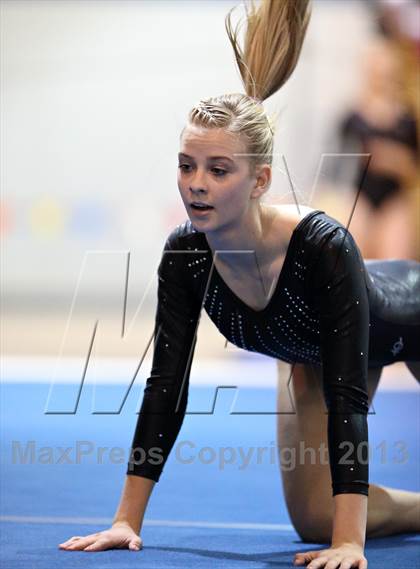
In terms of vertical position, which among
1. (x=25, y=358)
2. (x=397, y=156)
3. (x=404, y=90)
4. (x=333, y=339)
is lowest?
(x=25, y=358)

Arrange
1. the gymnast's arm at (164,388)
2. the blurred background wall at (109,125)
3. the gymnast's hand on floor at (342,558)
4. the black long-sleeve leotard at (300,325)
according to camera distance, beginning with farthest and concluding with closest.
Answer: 1. the blurred background wall at (109,125)
2. the gymnast's arm at (164,388)
3. the black long-sleeve leotard at (300,325)
4. the gymnast's hand on floor at (342,558)

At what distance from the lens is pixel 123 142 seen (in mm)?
5074

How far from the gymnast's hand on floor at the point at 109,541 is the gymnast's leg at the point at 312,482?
1.54 feet

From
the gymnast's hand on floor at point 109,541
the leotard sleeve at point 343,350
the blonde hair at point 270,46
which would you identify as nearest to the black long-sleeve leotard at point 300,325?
the leotard sleeve at point 343,350

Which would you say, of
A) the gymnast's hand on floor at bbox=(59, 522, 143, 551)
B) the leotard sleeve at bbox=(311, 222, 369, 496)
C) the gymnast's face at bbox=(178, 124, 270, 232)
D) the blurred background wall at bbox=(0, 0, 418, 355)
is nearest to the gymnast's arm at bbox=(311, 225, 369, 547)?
the leotard sleeve at bbox=(311, 222, 369, 496)

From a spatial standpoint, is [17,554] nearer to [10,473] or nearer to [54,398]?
[10,473]

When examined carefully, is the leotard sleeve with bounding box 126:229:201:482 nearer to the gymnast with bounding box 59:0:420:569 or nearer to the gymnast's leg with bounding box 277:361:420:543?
the gymnast with bounding box 59:0:420:569

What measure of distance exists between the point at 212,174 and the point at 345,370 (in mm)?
427

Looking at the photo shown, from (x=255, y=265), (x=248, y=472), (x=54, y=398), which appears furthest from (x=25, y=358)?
(x=255, y=265)

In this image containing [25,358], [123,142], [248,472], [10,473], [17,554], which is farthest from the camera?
[123,142]

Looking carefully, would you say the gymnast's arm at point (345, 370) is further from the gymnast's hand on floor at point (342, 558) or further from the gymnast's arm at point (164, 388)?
the gymnast's arm at point (164, 388)

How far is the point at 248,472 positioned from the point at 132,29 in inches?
111

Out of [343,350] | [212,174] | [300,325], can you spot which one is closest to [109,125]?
[300,325]

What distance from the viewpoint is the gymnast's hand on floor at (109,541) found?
1.86 meters
